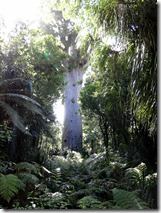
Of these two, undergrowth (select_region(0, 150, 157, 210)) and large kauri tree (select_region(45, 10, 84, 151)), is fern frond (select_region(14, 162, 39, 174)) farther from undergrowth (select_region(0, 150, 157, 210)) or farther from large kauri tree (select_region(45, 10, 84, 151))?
large kauri tree (select_region(45, 10, 84, 151))

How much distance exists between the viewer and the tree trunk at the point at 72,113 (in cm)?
351

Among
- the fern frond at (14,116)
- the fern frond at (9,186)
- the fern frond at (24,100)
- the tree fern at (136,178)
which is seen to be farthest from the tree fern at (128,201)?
the fern frond at (24,100)

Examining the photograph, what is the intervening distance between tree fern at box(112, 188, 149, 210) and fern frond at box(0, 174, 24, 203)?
2.74 ft

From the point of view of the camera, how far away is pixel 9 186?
2.05 meters

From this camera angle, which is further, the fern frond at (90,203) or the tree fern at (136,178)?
the tree fern at (136,178)

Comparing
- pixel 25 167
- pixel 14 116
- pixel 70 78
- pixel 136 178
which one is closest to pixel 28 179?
pixel 25 167

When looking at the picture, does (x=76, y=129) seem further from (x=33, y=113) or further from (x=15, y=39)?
(x=15, y=39)

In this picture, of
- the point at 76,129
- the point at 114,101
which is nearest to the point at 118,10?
the point at 114,101

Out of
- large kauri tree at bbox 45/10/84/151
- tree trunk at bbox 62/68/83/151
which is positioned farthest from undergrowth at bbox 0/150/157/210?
large kauri tree at bbox 45/10/84/151

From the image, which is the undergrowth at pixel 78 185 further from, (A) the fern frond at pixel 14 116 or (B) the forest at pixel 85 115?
(A) the fern frond at pixel 14 116

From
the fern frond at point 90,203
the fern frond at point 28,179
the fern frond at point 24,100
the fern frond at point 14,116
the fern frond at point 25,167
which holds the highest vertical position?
the fern frond at point 24,100

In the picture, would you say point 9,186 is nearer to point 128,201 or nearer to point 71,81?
point 128,201

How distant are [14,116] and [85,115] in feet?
4.17

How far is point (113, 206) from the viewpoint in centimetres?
183
